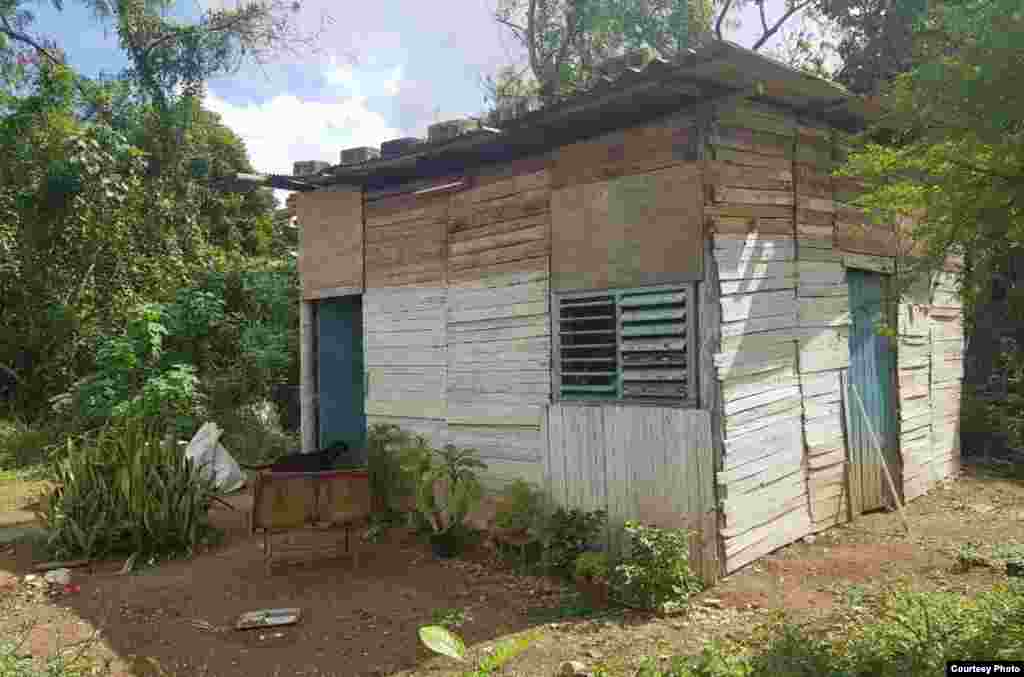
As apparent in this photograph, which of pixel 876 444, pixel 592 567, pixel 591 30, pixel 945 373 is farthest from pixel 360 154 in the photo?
pixel 591 30

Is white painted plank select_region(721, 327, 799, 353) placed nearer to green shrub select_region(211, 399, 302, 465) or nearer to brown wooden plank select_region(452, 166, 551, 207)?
brown wooden plank select_region(452, 166, 551, 207)

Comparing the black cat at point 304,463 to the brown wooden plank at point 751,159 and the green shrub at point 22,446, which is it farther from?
the green shrub at point 22,446

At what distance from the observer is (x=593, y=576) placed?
17.5ft

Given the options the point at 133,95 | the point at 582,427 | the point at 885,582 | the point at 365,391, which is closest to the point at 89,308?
the point at 133,95

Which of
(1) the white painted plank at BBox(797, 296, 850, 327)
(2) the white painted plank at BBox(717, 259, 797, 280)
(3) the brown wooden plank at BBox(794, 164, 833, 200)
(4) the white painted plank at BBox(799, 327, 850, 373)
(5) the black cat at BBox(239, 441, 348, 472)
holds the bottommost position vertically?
(5) the black cat at BBox(239, 441, 348, 472)

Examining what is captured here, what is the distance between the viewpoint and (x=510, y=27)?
56.3 ft

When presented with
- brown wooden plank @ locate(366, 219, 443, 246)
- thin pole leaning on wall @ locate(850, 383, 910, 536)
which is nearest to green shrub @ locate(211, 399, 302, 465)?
brown wooden plank @ locate(366, 219, 443, 246)

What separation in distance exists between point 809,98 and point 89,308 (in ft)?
41.3

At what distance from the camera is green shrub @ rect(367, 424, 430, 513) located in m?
7.30

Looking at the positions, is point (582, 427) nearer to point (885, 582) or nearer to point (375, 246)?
point (885, 582)

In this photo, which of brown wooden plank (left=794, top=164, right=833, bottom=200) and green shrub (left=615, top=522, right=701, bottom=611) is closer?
green shrub (left=615, top=522, right=701, bottom=611)

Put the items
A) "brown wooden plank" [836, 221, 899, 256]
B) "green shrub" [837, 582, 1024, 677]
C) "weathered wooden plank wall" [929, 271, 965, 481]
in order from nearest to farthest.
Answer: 1. "green shrub" [837, 582, 1024, 677]
2. "brown wooden plank" [836, 221, 899, 256]
3. "weathered wooden plank wall" [929, 271, 965, 481]

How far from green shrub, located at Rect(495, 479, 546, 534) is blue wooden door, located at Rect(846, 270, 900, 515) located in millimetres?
3061

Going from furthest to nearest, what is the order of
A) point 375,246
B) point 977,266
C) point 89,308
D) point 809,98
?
point 89,308
point 375,246
point 809,98
point 977,266
